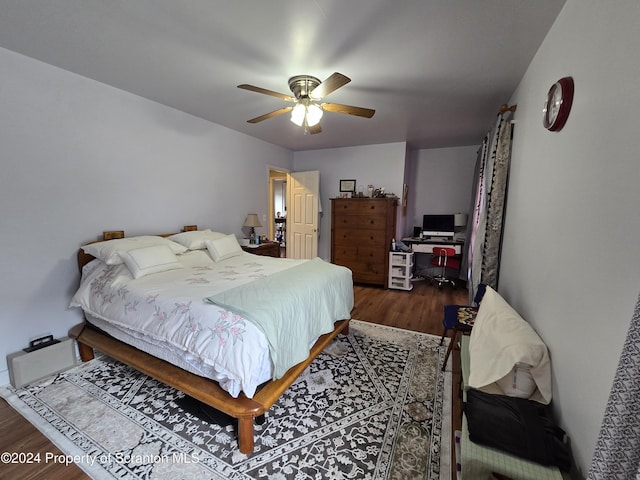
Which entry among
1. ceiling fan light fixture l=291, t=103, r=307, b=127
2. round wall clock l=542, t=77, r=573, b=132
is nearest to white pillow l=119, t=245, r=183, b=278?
ceiling fan light fixture l=291, t=103, r=307, b=127

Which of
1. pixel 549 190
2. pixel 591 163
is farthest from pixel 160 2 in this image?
pixel 549 190

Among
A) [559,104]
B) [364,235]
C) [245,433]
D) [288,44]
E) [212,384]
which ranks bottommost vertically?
[245,433]

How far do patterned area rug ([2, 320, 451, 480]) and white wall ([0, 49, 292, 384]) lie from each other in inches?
28.7

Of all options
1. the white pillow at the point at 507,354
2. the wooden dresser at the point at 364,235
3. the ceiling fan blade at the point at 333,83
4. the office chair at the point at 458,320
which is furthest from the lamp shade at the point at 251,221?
the white pillow at the point at 507,354

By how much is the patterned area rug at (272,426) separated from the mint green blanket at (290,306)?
40 centimetres

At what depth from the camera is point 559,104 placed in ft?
4.45

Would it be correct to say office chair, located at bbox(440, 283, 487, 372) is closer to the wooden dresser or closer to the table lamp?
the wooden dresser

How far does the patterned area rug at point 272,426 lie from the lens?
1.46 meters

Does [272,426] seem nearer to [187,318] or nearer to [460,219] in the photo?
[187,318]

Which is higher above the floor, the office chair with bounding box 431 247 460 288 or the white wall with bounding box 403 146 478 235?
the white wall with bounding box 403 146 478 235

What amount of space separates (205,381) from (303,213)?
3841 millimetres

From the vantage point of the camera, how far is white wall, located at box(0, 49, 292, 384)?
2.10 metres

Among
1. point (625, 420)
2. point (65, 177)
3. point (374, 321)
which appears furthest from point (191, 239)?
point (625, 420)

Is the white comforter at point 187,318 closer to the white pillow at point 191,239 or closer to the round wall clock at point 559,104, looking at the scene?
the white pillow at point 191,239
